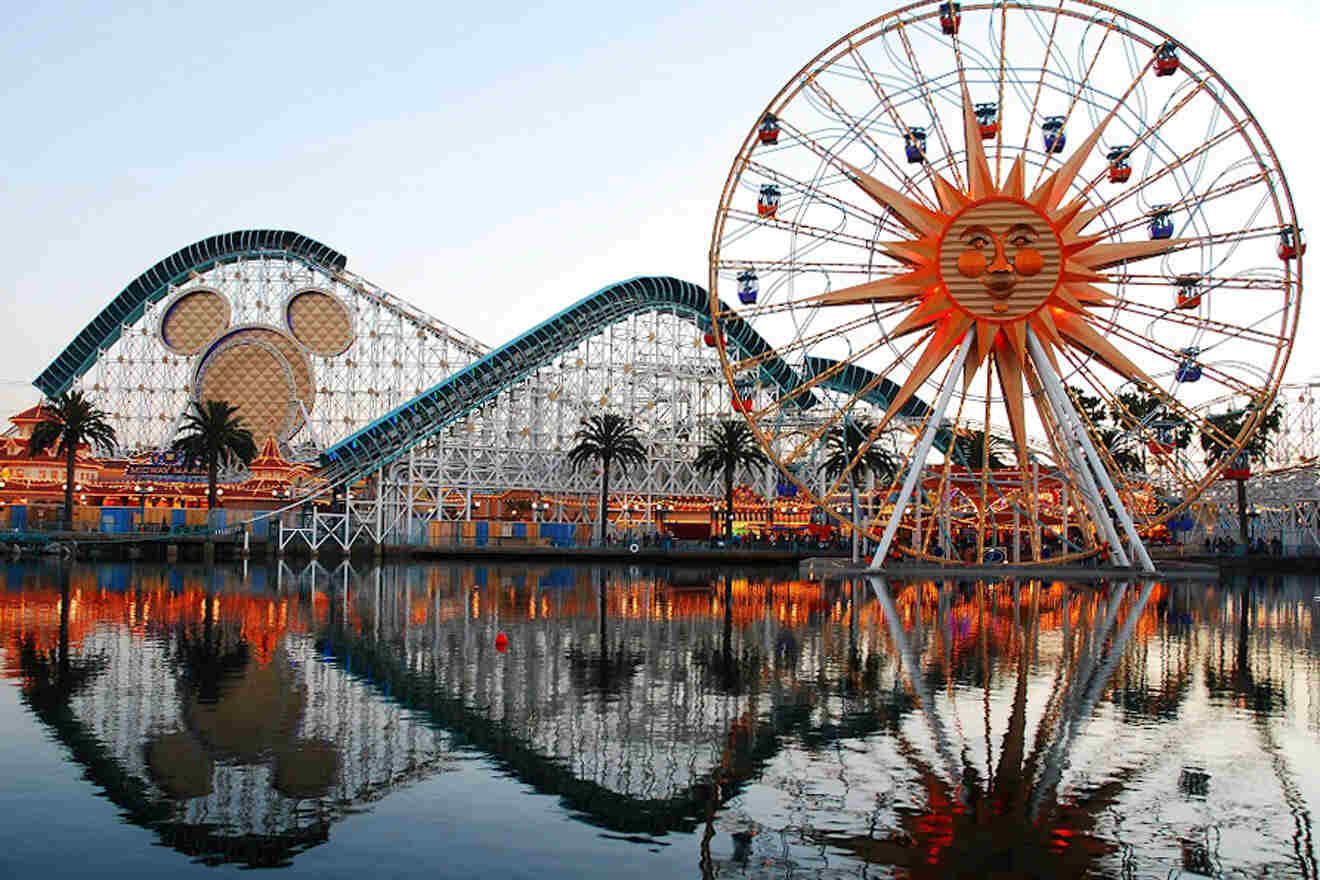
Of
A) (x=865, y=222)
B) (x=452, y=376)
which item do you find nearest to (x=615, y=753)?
(x=865, y=222)

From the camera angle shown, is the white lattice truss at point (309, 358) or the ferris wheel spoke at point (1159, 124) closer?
the ferris wheel spoke at point (1159, 124)

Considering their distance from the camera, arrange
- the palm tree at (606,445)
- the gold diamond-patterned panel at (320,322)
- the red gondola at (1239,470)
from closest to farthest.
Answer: the red gondola at (1239,470) → the palm tree at (606,445) → the gold diamond-patterned panel at (320,322)

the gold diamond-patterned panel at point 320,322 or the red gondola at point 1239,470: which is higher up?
the gold diamond-patterned panel at point 320,322

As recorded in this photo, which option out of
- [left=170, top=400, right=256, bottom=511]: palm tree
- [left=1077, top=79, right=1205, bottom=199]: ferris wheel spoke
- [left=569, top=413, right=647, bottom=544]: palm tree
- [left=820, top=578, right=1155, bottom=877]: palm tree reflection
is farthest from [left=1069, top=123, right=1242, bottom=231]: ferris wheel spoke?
[left=170, top=400, right=256, bottom=511]: palm tree

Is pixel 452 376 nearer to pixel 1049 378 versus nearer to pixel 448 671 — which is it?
pixel 1049 378

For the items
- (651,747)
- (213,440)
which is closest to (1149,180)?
(651,747)

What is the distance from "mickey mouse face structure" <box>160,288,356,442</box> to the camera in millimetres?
83875

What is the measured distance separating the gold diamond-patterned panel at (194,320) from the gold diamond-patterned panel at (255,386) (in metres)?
1.37

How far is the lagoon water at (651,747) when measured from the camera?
1245 centimetres

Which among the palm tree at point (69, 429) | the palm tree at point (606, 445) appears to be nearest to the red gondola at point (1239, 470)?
the palm tree at point (606, 445)

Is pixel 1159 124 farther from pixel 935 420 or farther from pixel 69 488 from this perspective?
pixel 69 488

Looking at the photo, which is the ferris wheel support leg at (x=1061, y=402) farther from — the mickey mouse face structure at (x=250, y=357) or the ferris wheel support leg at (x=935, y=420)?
the mickey mouse face structure at (x=250, y=357)

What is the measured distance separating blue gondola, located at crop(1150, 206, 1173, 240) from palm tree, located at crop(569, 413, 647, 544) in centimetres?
3813

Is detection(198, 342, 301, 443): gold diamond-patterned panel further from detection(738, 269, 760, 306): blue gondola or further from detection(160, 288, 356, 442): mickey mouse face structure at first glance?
detection(738, 269, 760, 306): blue gondola
